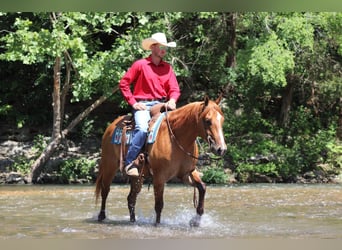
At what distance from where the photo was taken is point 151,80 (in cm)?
693

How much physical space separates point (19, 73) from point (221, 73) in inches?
267

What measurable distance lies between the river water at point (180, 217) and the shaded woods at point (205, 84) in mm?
4694

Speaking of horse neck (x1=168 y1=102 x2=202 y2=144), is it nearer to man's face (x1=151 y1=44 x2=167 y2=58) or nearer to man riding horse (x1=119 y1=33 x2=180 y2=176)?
man riding horse (x1=119 y1=33 x2=180 y2=176)

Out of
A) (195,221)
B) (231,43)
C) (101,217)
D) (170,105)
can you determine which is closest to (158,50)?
(170,105)

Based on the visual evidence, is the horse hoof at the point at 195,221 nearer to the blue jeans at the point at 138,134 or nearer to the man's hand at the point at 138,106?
the blue jeans at the point at 138,134

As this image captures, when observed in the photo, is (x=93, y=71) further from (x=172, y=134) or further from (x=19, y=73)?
(x=172, y=134)

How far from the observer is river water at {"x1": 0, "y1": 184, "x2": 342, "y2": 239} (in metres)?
6.08

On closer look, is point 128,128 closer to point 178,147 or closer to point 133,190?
point 133,190

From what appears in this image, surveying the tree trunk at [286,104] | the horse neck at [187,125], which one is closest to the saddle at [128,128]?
the horse neck at [187,125]

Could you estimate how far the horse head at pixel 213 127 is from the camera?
589 cm

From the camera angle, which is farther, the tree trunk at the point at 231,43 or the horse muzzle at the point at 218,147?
the tree trunk at the point at 231,43

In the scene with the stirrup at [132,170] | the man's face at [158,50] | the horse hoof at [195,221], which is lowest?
the horse hoof at [195,221]

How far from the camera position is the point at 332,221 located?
7.17 meters

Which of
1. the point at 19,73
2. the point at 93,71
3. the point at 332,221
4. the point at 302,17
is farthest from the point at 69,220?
the point at 19,73
